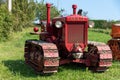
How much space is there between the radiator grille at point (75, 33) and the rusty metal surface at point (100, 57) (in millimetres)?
521

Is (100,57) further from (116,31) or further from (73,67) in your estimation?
(116,31)

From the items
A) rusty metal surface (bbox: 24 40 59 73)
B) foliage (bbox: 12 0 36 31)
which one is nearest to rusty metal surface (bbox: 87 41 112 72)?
rusty metal surface (bbox: 24 40 59 73)

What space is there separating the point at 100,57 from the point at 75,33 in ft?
3.28

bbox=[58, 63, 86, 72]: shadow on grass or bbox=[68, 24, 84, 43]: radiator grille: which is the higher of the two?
bbox=[68, 24, 84, 43]: radiator grille

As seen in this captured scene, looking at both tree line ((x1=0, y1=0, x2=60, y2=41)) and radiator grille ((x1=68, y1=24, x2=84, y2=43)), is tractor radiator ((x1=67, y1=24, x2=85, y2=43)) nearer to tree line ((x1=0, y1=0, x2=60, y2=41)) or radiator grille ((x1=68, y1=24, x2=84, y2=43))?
radiator grille ((x1=68, y1=24, x2=84, y2=43))

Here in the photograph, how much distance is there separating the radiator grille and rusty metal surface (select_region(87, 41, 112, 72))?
521mm

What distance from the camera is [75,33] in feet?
36.0

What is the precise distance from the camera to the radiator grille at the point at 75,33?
10.9 metres

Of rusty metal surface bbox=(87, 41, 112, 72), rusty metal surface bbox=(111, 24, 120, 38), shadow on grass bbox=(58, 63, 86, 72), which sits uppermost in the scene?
rusty metal surface bbox=(111, 24, 120, 38)

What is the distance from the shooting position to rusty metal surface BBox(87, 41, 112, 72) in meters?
A: 10.8

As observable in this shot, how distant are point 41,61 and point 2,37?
12.4 m

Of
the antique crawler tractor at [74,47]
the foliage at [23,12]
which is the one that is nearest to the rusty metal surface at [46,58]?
the antique crawler tractor at [74,47]

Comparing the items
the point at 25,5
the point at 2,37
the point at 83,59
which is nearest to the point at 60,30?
the point at 83,59

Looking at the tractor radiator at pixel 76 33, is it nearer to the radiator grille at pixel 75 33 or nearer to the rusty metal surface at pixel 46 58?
the radiator grille at pixel 75 33
